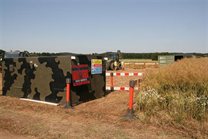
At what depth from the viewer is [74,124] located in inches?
228

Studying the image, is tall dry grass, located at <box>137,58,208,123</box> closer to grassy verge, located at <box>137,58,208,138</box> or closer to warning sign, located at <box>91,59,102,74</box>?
grassy verge, located at <box>137,58,208,138</box>

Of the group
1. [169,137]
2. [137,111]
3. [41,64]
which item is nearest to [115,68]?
[41,64]

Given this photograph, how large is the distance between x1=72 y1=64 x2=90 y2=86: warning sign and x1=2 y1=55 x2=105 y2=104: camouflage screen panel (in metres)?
0.13

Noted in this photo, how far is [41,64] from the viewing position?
8672 mm

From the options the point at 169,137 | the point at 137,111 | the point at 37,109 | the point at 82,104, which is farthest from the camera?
the point at 82,104

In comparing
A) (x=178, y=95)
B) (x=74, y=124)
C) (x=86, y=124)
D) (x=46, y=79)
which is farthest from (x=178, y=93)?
(x=46, y=79)

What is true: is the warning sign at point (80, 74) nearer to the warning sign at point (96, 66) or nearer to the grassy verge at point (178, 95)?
the warning sign at point (96, 66)

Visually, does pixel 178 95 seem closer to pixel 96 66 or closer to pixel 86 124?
pixel 86 124

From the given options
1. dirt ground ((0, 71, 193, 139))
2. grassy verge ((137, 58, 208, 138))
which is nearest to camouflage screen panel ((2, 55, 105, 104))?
dirt ground ((0, 71, 193, 139))

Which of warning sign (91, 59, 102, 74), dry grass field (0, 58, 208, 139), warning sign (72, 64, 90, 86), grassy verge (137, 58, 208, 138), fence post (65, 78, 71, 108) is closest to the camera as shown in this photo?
dry grass field (0, 58, 208, 139)

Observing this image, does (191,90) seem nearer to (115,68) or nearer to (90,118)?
(90,118)

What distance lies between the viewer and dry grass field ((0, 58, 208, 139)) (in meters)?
5.01

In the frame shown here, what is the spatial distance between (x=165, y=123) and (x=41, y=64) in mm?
4916

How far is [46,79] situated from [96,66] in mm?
1875
